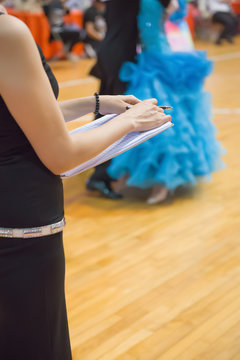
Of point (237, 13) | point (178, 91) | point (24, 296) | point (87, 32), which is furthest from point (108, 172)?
point (237, 13)

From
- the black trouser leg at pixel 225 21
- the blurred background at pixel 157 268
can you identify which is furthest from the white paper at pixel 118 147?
the black trouser leg at pixel 225 21

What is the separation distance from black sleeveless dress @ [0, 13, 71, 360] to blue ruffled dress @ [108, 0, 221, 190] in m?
1.90

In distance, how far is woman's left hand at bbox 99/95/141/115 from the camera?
1323mm

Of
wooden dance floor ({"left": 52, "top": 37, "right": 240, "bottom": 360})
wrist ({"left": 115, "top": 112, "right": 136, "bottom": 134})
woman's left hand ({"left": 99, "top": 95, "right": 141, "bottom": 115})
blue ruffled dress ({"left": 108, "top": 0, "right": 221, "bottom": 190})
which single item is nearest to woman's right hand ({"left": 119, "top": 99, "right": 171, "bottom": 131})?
wrist ({"left": 115, "top": 112, "right": 136, "bottom": 134})

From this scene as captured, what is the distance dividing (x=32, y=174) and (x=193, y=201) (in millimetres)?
2201

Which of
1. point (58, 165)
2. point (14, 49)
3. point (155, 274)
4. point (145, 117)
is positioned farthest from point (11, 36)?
point (155, 274)

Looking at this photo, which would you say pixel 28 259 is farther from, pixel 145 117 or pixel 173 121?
pixel 173 121

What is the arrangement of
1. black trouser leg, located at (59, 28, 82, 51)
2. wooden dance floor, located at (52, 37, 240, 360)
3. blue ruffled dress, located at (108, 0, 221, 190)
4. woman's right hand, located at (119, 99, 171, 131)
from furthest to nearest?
black trouser leg, located at (59, 28, 82, 51) → blue ruffled dress, located at (108, 0, 221, 190) → wooden dance floor, located at (52, 37, 240, 360) → woman's right hand, located at (119, 99, 171, 131)

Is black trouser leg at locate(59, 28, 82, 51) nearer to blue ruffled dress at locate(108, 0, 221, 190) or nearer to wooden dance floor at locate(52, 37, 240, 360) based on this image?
wooden dance floor at locate(52, 37, 240, 360)

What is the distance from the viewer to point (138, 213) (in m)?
3.03

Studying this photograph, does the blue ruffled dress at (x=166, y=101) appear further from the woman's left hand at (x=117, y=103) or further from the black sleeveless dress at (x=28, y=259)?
the black sleeveless dress at (x=28, y=259)

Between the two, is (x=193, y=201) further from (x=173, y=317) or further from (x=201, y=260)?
(x=173, y=317)

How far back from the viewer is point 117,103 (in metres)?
1.33

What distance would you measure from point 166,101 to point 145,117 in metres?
1.85
